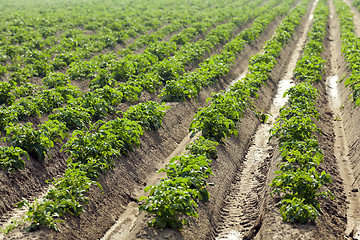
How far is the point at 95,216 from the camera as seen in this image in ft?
26.2

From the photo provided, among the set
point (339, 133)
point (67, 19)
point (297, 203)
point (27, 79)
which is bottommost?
point (339, 133)

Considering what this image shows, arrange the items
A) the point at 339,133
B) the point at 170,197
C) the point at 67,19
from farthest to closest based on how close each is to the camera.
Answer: the point at 67,19, the point at 339,133, the point at 170,197

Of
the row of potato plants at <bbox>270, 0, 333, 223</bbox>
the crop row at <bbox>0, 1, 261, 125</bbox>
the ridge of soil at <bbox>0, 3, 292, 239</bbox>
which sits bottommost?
the row of potato plants at <bbox>270, 0, 333, 223</bbox>

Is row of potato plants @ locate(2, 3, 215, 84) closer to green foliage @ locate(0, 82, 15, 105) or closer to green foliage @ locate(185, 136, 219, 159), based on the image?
green foliage @ locate(0, 82, 15, 105)

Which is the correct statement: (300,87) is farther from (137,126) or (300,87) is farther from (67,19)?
(67,19)

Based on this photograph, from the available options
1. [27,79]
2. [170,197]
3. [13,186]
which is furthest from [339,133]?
[27,79]

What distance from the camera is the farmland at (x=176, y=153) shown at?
7.29 meters

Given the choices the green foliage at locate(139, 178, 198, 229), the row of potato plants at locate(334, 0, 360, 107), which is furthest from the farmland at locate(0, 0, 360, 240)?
the row of potato plants at locate(334, 0, 360, 107)

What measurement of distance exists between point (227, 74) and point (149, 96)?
5082mm

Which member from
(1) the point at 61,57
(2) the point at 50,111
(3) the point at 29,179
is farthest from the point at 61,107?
(1) the point at 61,57

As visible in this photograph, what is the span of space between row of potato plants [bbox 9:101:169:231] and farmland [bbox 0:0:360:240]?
0.10 ft

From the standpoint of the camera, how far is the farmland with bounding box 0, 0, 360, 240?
729 cm

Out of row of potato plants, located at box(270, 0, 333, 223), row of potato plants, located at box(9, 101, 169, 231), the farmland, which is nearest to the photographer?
row of potato plants, located at box(9, 101, 169, 231)

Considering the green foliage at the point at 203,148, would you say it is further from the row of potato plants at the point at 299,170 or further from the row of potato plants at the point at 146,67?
the row of potato plants at the point at 146,67
